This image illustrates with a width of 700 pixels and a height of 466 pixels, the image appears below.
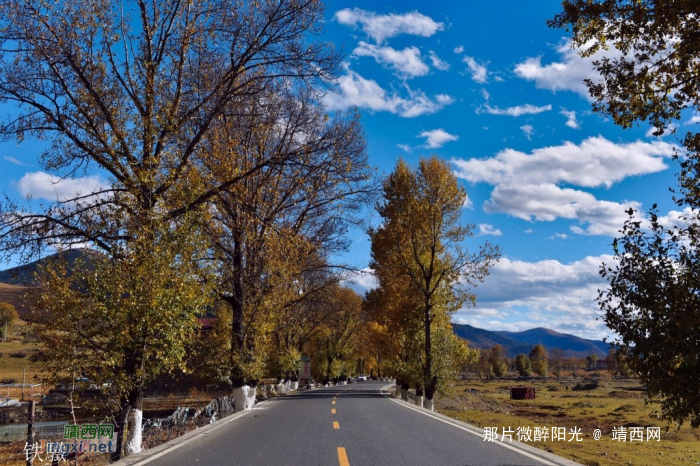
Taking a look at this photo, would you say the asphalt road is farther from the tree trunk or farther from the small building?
the small building

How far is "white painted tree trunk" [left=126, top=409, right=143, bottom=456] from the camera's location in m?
11.4

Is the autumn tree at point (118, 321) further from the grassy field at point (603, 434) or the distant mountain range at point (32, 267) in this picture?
the grassy field at point (603, 434)

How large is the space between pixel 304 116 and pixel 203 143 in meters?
6.77

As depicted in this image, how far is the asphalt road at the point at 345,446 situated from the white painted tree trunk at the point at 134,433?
2.50ft

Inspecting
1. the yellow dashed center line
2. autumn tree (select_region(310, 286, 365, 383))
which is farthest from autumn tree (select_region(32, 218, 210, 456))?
autumn tree (select_region(310, 286, 365, 383))

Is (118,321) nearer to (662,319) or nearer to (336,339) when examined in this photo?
(662,319)

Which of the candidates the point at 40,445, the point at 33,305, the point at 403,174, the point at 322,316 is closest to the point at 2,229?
the point at 33,305

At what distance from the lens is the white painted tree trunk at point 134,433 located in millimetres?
11391

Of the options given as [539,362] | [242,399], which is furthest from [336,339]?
[539,362]

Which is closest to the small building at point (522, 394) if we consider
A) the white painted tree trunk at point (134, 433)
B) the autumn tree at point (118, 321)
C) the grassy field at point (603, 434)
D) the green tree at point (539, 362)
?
the grassy field at point (603, 434)

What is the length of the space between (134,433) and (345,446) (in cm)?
457

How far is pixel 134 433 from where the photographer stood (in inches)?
457

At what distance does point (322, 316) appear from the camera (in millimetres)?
52625

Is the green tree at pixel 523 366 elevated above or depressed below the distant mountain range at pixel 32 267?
below
